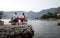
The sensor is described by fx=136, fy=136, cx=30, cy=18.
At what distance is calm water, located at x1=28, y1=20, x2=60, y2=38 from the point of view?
10.4ft

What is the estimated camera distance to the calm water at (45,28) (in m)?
3.18

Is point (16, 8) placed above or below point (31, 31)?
above

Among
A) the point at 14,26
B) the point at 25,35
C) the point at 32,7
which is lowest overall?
the point at 25,35

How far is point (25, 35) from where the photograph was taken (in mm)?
3213

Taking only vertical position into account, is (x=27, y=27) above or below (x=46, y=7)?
below

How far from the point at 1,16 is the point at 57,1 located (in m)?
1.43

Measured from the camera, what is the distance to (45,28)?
128 inches

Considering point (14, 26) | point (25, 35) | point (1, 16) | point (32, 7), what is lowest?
point (25, 35)

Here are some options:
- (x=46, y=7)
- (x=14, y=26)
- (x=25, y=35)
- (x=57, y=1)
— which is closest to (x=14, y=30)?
(x=14, y=26)

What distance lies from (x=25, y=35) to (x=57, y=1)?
113 cm

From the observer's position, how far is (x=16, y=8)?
11.0 ft

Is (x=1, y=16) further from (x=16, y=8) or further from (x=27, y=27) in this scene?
(x=27, y=27)

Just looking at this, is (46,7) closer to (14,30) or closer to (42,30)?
(42,30)

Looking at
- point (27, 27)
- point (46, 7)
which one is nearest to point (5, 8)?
point (27, 27)
